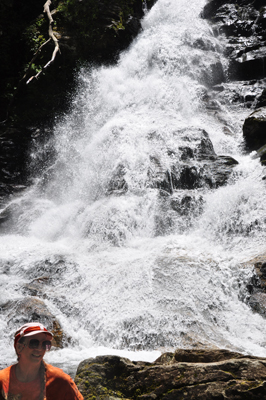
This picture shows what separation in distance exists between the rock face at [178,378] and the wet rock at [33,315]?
1756mm

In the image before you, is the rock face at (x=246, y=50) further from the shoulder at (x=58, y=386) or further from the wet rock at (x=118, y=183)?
the shoulder at (x=58, y=386)

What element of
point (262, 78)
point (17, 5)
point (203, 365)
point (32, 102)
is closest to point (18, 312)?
point (203, 365)

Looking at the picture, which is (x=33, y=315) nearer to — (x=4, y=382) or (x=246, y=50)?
(x=4, y=382)

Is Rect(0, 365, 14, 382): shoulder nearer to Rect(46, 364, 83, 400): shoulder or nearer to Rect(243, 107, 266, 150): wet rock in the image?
Rect(46, 364, 83, 400): shoulder

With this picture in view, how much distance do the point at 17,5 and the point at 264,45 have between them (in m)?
11.8

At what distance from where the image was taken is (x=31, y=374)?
148cm

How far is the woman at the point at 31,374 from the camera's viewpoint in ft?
4.72

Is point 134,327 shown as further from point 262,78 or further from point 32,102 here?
point 262,78

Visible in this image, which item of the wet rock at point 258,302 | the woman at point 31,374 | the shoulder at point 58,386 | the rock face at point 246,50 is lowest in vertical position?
the wet rock at point 258,302

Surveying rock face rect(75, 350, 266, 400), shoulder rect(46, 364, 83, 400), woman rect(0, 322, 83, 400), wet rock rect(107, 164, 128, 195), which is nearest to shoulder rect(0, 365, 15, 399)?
woman rect(0, 322, 83, 400)

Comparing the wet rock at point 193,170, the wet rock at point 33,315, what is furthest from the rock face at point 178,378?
the wet rock at point 193,170

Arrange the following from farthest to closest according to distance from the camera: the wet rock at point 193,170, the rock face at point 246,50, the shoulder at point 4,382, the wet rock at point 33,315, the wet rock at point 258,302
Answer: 1. the rock face at point 246,50
2. the wet rock at point 193,170
3. the wet rock at point 258,302
4. the wet rock at point 33,315
5. the shoulder at point 4,382

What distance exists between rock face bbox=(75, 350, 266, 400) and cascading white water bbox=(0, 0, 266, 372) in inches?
52.9

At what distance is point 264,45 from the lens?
1539 centimetres
